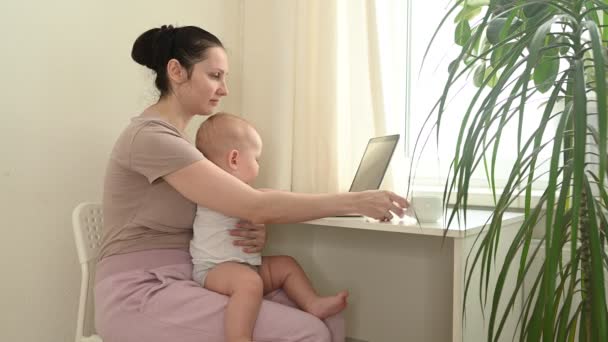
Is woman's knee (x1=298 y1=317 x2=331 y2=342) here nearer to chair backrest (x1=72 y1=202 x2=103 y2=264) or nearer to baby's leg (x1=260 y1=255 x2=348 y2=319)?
baby's leg (x1=260 y1=255 x2=348 y2=319)

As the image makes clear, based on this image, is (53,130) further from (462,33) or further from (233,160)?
(462,33)

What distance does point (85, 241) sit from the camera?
155 cm

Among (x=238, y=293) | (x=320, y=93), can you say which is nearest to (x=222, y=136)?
(x=238, y=293)

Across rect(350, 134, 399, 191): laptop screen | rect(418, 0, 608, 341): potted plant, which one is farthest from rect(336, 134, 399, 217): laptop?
rect(418, 0, 608, 341): potted plant

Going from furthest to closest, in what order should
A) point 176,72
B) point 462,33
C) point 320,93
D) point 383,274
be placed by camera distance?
1. point 383,274
2. point 320,93
3. point 462,33
4. point 176,72

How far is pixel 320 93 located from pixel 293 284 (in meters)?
0.74

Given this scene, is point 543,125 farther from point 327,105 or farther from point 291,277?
point 327,105

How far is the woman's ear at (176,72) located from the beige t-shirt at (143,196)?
176 millimetres

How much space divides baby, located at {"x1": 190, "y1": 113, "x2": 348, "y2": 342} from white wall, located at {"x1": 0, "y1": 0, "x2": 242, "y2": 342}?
1.44ft

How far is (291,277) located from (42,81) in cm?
93

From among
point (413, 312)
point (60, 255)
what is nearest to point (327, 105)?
point (413, 312)

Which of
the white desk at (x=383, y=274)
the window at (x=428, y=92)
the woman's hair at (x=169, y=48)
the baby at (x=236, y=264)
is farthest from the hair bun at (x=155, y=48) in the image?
the white desk at (x=383, y=274)

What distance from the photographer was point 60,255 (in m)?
1.70

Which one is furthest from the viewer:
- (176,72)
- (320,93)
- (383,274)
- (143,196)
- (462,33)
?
(383,274)
